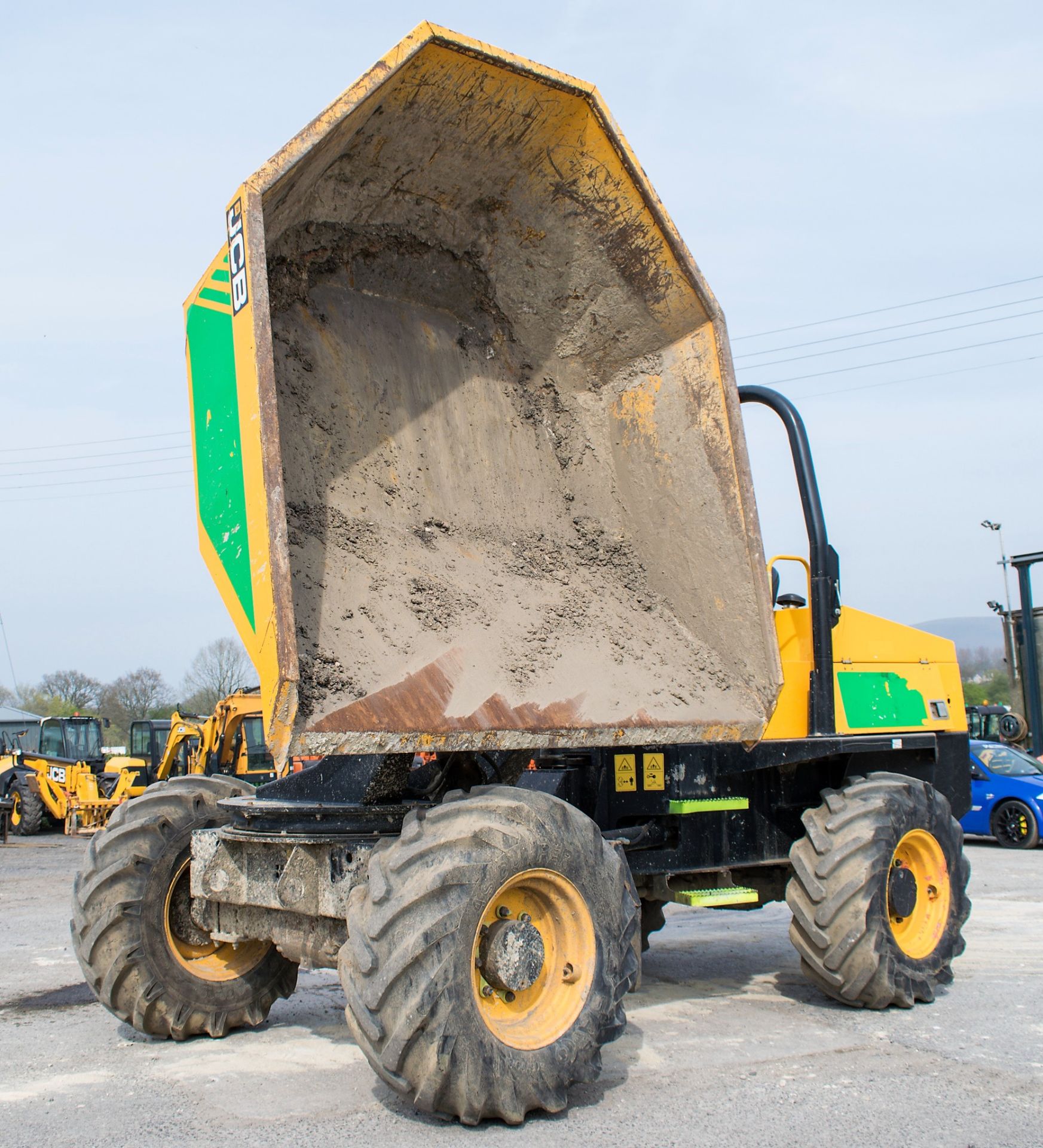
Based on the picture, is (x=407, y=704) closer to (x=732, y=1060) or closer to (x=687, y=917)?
(x=732, y=1060)

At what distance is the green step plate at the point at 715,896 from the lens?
5562mm

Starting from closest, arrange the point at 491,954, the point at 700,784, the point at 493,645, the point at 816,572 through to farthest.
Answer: the point at 491,954
the point at 493,645
the point at 700,784
the point at 816,572

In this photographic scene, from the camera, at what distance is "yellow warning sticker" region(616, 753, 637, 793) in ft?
18.8

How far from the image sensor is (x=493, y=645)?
188 inches

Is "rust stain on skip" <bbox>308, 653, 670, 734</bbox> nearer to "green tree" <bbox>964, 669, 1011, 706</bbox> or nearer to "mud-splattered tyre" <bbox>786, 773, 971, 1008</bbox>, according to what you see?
"mud-splattered tyre" <bbox>786, 773, 971, 1008</bbox>

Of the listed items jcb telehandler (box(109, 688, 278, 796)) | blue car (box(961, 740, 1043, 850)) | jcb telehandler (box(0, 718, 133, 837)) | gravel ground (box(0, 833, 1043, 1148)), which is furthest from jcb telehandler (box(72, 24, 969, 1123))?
jcb telehandler (box(0, 718, 133, 837))

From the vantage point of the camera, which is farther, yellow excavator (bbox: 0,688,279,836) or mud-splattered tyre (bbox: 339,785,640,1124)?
yellow excavator (bbox: 0,688,279,836)

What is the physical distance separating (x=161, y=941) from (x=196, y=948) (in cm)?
24

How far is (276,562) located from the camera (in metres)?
3.88

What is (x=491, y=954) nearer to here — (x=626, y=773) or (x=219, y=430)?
(x=626, y=773)

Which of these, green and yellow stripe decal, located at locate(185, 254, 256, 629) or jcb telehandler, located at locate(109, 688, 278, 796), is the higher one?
green and yellow stripe decal, located at locate(185, 254, 256, 629)

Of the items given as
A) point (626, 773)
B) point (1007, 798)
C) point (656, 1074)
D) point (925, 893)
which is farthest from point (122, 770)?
point (656, 1074)

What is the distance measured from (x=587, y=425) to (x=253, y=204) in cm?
232

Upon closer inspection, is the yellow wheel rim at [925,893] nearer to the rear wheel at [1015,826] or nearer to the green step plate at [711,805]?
the green step plate at [711,805]
